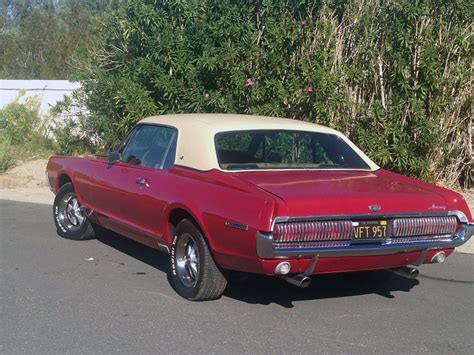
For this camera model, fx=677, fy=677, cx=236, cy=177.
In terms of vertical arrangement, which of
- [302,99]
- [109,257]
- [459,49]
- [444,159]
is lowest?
→ [109,257]

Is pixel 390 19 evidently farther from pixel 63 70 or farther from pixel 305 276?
pixel 63 70

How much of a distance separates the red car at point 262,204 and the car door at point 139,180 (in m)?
0.01

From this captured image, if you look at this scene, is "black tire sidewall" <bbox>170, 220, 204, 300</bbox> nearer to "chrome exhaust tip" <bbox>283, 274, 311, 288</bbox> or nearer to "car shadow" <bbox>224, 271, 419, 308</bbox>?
"car shadow" <bbox>224, 271, 419, 308</bbox>

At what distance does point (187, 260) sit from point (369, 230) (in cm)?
164

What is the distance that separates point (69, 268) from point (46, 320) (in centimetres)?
171

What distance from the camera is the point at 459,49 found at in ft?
34.0

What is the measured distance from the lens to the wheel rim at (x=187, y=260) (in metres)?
5.79

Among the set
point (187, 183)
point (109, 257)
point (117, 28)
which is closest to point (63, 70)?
Result: point (117, 28)

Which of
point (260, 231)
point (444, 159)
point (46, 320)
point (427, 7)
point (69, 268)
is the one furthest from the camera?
point (444, 159)

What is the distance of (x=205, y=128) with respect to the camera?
6.19 metres

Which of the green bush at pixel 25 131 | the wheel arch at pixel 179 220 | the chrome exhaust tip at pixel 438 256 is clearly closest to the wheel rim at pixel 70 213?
the wheel arch at pixel 179 220

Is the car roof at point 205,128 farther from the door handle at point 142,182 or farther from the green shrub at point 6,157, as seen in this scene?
the green shrub at point 6,157

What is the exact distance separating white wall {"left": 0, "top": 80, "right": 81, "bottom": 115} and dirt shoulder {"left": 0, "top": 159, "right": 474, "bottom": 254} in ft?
8.47

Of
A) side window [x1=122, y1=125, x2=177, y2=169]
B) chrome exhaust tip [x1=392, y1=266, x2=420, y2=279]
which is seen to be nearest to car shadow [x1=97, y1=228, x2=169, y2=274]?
side window [x1=122, y1=125, x2=177, y2=169]
